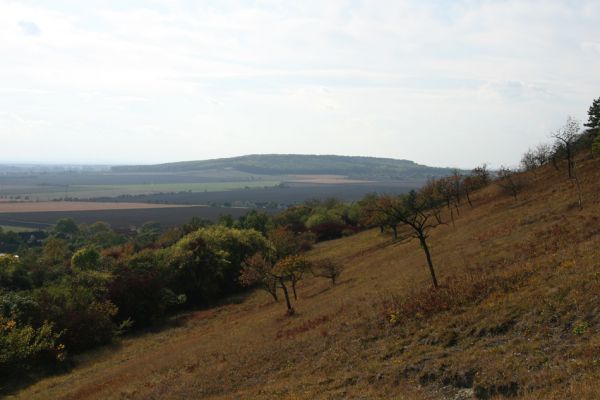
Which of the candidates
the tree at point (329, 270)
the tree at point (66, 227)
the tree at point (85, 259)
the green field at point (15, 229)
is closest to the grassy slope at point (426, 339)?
the tree at point (329, 270)

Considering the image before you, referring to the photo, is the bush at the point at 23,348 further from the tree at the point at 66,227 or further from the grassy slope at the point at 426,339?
the tree at the point at 66,227

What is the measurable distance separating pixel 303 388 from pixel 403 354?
4830 mm

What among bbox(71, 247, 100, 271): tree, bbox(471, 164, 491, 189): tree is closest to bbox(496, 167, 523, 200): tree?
bbox(471, 164, 491, 189): tree

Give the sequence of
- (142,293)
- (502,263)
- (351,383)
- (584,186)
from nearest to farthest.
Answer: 1. (351,383)
2. (502,263)
3. (584,186)
4. (142,293)

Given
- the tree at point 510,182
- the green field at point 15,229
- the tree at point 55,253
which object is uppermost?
the green field at point 15,229

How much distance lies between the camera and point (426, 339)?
21.4 metres

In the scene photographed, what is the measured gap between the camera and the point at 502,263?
2959 cm

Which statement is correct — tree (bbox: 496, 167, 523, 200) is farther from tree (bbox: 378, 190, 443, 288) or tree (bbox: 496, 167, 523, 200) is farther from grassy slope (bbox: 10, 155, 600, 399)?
grassy slope (bbox: 10, 155, 600, 399)

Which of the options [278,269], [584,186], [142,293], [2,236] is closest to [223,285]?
[142,293]

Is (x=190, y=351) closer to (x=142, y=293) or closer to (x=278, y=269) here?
(x=278, y=269)

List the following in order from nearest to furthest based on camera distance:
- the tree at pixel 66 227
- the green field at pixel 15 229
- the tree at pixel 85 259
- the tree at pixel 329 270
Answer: the tree at pixel 329 270, the tree at pixel 85 259, the tree at pixel 66 227, the green field at pixel 15 229

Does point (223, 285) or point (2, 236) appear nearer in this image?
point (223, 285)

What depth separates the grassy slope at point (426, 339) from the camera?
54.6 ft

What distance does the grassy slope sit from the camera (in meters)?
16.7
